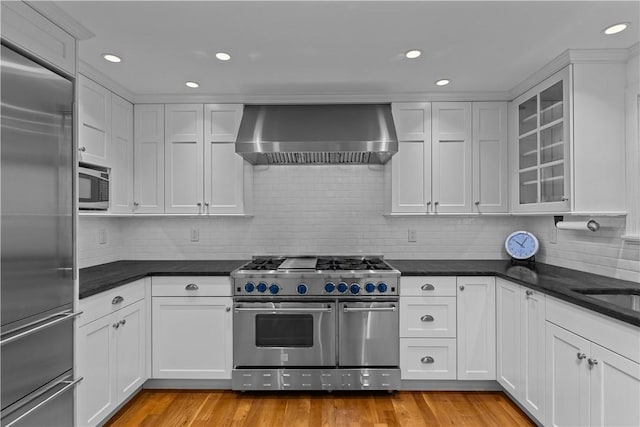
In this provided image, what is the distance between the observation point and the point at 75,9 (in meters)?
1.86

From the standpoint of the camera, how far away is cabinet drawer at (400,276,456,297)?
280 centimetres

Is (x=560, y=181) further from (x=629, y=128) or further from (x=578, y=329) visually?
(x=578, y=329)

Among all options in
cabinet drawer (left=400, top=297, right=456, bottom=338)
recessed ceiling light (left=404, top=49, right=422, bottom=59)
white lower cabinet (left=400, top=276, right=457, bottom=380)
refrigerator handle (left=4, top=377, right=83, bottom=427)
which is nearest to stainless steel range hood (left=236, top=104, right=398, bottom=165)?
recessed ceiling light (left=404, top=49, right=422, bottom=59)

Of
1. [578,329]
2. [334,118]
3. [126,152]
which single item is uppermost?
[334,118]

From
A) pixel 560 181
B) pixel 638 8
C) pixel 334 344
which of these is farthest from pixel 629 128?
pixel 334 344

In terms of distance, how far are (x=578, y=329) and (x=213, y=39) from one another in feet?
8.46

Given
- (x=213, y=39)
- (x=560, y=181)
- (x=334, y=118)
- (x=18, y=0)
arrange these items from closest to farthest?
(x=18, y=0) → (x=213, y=39) → (x=560, y=181) → (x=334, y=118)

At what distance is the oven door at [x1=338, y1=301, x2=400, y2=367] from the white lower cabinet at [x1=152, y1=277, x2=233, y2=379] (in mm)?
891

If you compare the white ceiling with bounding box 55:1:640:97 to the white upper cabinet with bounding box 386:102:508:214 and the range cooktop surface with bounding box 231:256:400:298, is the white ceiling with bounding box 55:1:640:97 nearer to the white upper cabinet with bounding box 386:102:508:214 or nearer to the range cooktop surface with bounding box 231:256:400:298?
the white upper cabinet with bounding box 386:102:508:214

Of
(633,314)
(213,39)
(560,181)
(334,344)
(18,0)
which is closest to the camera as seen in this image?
(633,314)

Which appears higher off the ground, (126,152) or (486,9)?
(486,9)

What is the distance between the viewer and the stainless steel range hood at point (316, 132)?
288cm

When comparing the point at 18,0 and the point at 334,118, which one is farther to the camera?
the point at 334,118

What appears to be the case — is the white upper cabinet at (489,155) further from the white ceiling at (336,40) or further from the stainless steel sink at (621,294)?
the stainless steel sink at (621,294)
